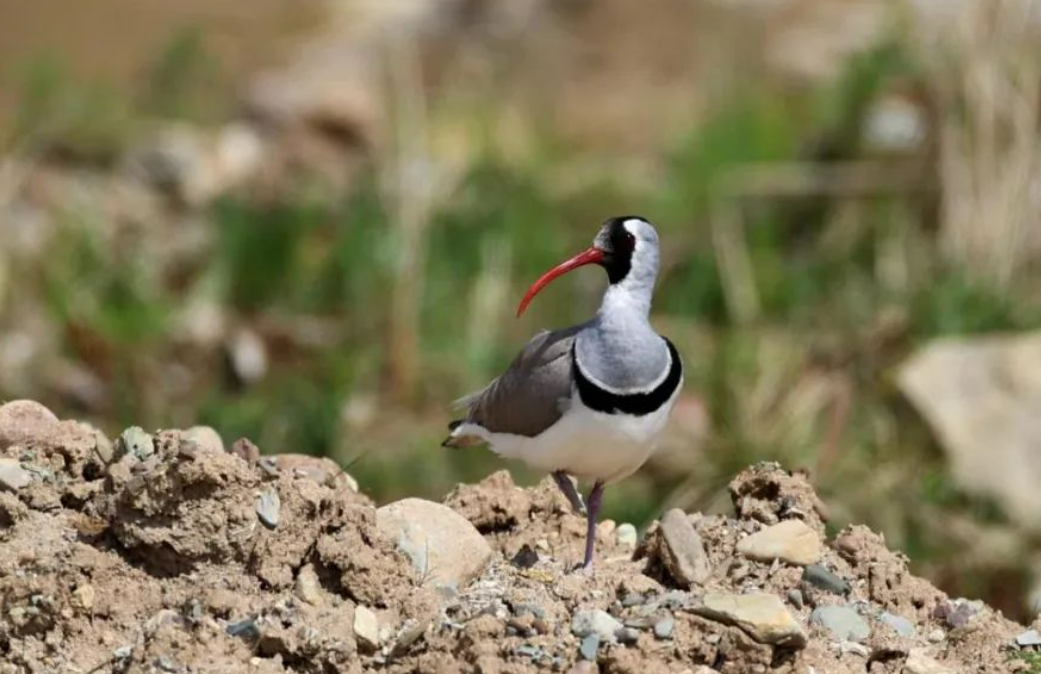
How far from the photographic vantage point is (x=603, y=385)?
15.4 feet

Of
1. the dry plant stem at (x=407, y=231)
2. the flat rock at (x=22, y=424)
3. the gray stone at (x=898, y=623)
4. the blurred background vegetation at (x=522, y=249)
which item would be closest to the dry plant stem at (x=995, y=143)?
the blurred background vegetation at (x=522, y=249)

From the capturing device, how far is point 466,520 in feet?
15.8

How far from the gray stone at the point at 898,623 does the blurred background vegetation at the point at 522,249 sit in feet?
9.76

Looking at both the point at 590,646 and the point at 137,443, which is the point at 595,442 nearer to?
the point at 590,646

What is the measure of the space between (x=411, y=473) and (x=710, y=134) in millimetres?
3786

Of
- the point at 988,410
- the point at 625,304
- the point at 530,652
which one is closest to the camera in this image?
the point at 530,652

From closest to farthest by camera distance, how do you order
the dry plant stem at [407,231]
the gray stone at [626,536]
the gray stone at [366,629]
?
1. the gray stone at [366,629]
2. the gray stone at [626,536]
3. the dry plant stem at [407,231]

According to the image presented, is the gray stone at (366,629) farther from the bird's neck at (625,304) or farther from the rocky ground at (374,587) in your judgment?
the bird's neck at (625,304)

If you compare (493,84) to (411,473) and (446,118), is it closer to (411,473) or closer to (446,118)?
(446,118)

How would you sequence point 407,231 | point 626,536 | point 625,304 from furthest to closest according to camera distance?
point 407,231 < point 626,536 < point 625,304

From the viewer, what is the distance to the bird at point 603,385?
15.4ft

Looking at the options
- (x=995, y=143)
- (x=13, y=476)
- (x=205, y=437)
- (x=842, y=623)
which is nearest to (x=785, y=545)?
(x=842, y=623)

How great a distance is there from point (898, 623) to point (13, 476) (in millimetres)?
2026

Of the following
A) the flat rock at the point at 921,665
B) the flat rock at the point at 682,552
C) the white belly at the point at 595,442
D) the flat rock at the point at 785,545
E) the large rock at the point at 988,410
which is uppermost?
the large rock at the point at 988,410
